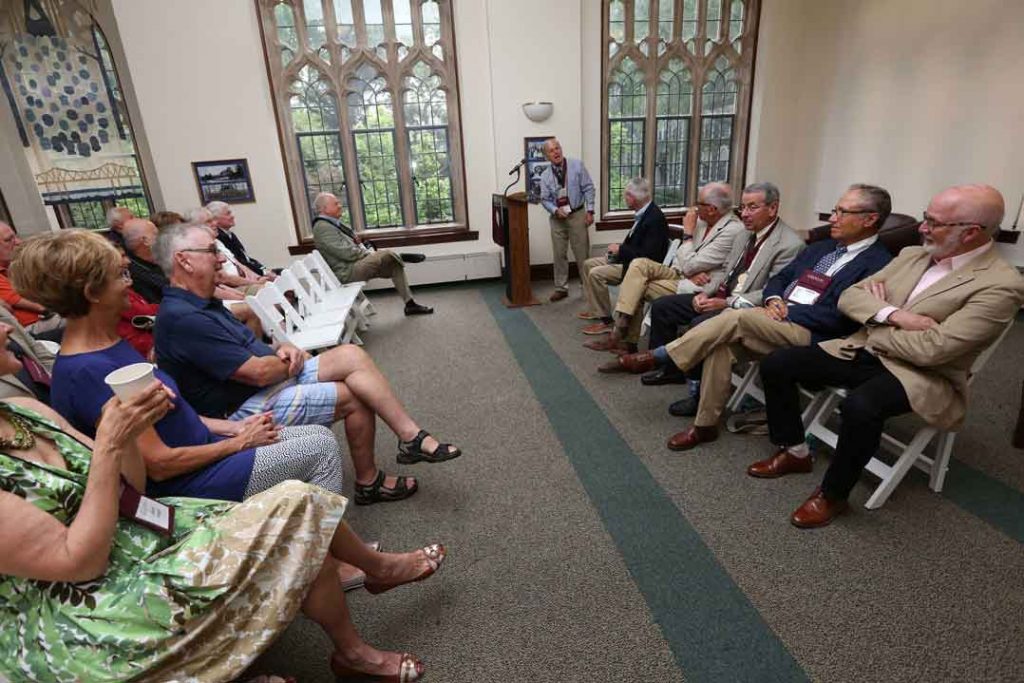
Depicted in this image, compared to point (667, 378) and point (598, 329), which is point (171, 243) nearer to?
point (667, 378)

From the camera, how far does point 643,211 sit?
3.97 meters

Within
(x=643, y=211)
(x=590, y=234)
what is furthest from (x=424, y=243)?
(x=643, y=211)

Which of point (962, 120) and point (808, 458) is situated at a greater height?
point (962, 120)

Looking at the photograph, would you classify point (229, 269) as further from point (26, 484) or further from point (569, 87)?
point (569, 87)

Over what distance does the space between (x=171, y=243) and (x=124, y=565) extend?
3.91 ft

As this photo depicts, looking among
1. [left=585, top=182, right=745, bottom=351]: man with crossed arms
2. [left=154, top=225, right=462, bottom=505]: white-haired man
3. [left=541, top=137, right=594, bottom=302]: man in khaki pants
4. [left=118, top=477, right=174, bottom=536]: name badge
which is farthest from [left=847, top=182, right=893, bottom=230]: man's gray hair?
[left=541, top=137, right=594, bottom=302]: man in khaki pants

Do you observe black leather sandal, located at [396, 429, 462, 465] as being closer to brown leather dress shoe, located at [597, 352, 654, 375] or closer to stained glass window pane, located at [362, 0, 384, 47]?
brown leather dress shoe, located at [597, 352, 654, 375]

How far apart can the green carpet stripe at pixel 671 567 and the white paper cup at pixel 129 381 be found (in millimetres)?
1564

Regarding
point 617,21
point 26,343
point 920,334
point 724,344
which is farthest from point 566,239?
point 26,343

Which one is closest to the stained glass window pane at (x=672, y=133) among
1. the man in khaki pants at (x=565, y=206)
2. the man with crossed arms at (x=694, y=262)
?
the man in khaki pants at (x=565, y=206)

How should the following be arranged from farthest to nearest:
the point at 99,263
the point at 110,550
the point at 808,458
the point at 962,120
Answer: the point at 962,120, the point at 808,458, the point at 99,263, the point at 110,550

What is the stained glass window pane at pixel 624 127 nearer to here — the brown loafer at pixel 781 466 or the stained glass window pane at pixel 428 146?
the stained glass window pane at pixel 428 146

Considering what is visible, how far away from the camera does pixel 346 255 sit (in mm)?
4770

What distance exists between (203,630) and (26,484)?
A: 447 mm
